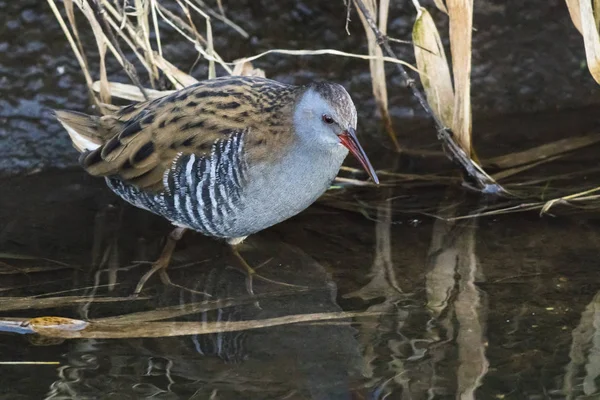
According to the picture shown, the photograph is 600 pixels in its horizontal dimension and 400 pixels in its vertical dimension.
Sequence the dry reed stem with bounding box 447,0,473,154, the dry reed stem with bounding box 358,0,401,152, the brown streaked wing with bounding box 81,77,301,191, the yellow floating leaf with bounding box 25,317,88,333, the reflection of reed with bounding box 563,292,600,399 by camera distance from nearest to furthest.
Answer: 1. the reflection of reed with bounding box 563,292,600,399
2. the yellow floating leaf with bounding box 25,317,88,333
3. the brown streaked wing with bounding box 81,77,301,191
4. the dry reed stem with bounding box 447,0,473,154
5. the dry reed stem with bounding box 358,0,401,152

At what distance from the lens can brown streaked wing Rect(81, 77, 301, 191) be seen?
3.54 m

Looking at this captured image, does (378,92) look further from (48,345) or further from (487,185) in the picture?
(48,345)

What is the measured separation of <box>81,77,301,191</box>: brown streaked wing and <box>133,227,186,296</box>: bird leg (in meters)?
0.27

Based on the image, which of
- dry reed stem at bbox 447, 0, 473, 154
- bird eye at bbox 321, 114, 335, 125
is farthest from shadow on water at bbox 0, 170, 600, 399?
bird eye at bbox 321, 114, 335, 125

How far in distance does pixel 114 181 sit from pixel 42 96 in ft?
2.78

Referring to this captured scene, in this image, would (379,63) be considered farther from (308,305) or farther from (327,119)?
(308,305)

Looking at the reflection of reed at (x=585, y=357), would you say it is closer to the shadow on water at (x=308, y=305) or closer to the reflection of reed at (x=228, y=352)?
the shadow on water at (x=308, y=305)

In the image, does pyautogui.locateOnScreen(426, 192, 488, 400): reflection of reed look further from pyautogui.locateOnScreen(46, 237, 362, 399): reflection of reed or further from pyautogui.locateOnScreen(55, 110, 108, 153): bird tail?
pyautogui.locateOnScreen(55, 110, 108, 153): bird tail

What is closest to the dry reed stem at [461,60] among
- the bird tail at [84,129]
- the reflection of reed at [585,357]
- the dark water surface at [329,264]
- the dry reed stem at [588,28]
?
the dark water surface at [329,264]

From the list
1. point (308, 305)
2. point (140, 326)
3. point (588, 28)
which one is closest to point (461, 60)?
point (588, 28)

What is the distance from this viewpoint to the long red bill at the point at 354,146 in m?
3.39

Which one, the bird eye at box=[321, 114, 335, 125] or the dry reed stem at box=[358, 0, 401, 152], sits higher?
the dry reed stem at box=[358, 0, 401, 152]

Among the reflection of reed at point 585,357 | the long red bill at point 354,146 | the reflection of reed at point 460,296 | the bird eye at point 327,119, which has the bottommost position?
the reflection of reed at point 585,357

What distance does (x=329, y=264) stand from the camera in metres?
3.68
